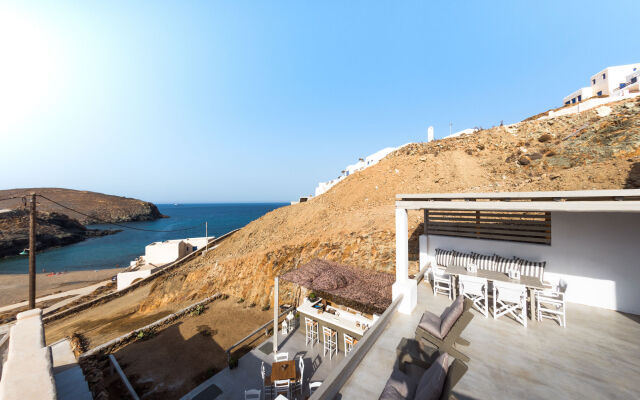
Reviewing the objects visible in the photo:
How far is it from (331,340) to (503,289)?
7.02 meters

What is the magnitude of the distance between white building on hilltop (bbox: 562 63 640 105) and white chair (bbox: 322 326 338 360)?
168 feet

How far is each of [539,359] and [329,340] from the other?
7698 millimetres

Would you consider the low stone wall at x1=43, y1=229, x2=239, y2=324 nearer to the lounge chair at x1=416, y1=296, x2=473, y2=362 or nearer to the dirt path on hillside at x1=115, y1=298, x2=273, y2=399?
the dirt path on hillside at x1=115, y1=298, x2=273, y2=399

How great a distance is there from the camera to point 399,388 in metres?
3.22

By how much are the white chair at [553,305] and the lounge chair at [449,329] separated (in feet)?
7.40

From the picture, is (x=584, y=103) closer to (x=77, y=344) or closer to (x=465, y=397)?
(x=465, y=397)

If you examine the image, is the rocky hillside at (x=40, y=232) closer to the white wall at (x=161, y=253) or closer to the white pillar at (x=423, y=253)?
the white wall at (x=161, y=253)

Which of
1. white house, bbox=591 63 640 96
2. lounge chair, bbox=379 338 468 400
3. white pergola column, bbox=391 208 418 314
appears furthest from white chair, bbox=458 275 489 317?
Result: white house, bbox=591 63 640 96

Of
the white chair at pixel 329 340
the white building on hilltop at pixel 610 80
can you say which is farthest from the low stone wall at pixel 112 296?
the white building on hilltop at pixel 610 80

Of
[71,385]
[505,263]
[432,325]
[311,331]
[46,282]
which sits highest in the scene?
[505,263]

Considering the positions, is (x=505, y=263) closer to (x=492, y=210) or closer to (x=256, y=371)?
(x=492, y=210)

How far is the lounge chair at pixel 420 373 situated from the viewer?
8.54ft

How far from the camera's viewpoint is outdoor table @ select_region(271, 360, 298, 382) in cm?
760

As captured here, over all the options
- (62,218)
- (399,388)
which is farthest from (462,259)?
→ (62,218)
